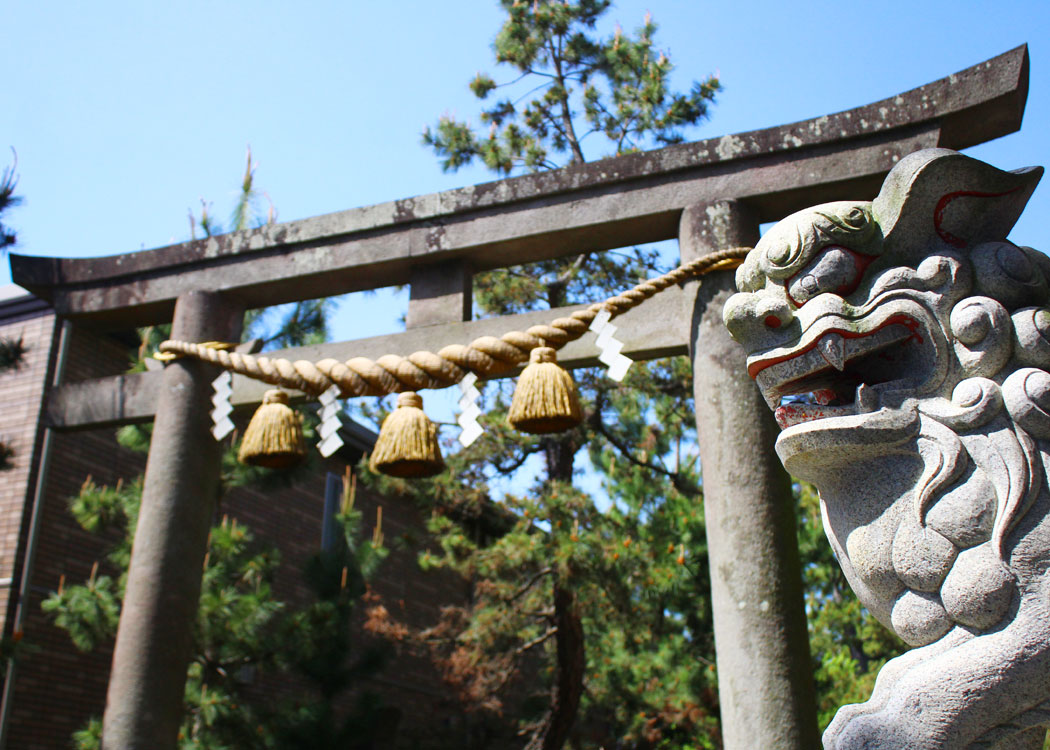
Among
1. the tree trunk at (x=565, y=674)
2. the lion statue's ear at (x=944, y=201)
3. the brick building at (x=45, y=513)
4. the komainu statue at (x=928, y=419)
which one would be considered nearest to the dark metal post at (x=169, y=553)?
the brick building at (x=45, y=513)

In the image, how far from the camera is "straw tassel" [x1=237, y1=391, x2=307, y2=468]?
4.25 meters

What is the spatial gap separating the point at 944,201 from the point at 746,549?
5.21 feet

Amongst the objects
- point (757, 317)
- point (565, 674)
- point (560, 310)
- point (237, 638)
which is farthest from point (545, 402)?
point (565, 674)

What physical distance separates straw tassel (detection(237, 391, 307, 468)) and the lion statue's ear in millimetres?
2787

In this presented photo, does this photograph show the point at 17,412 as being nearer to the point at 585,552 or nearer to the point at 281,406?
the point at 281,406

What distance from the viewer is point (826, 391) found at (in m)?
2.28

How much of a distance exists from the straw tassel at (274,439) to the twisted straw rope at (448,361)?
0.15m

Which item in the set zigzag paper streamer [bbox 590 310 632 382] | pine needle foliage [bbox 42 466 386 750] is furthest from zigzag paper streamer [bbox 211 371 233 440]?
zigzag paper streamer [bbox 590 310 632 382]

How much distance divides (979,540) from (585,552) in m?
5.50

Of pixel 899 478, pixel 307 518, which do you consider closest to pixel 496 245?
pixel 899 478

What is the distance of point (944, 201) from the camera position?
7.63ft

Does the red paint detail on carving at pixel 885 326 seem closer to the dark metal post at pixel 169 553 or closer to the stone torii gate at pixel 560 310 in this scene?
Result: the stone torii gate at pixel 560 310

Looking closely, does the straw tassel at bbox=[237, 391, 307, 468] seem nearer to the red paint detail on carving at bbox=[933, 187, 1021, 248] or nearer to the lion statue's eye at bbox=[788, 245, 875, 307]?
the lion statue's eye at bbox=[788, 245, 875, 307]

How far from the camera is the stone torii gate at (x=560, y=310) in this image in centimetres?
347
